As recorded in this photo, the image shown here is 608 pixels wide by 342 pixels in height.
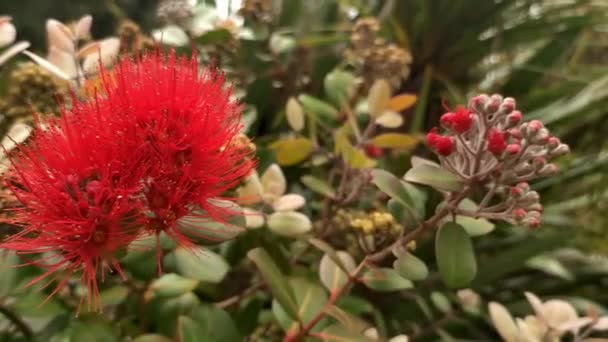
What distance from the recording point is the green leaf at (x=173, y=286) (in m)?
0.50

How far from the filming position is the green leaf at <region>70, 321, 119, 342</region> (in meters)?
0.43

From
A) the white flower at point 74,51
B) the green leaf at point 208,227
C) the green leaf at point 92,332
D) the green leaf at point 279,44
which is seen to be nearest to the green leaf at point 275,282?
the green leaf at point 208,227

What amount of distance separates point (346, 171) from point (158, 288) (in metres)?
0.23

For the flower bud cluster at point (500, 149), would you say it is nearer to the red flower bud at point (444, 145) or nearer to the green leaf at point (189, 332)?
the red flower bud at point (444, 145)

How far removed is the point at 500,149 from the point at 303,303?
21cm

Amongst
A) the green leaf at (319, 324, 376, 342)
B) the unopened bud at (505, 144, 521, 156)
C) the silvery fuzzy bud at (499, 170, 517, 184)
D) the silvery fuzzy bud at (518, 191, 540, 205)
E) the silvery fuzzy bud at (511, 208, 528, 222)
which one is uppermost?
the unopened bud at (505, 144, 521, 156)

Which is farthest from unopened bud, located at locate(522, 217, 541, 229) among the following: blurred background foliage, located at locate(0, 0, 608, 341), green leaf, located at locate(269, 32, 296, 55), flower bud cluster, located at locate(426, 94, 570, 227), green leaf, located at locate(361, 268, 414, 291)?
green leaf, located at locate(269, 32, 296, 55)

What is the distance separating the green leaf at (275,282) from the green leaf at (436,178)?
0.12 m

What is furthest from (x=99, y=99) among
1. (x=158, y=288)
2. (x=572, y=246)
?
(x=572, y=246)

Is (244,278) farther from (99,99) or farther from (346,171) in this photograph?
(99,99)

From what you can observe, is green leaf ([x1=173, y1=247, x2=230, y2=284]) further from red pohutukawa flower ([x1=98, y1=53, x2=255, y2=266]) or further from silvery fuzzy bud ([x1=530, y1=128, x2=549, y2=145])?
silvery fuzzy bud ([x1=530, y1=128, x2=549, y2=145])

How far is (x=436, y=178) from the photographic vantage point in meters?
0.40

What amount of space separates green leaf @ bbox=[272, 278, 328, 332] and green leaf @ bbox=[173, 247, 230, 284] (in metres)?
0.05

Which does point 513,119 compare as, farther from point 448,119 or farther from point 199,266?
point 199,266
